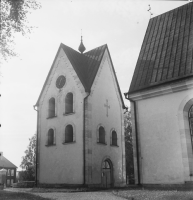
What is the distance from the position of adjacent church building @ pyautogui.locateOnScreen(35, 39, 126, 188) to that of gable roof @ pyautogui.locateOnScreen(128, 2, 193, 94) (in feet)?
23.9

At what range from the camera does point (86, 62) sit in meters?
25.9

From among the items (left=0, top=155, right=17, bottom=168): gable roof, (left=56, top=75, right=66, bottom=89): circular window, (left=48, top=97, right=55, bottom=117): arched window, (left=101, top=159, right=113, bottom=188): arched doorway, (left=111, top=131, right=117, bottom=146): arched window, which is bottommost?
(left=101, top=159, right=113, bottom=188): arched doorway

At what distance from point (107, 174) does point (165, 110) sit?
11154 mm

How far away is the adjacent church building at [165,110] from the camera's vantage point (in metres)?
12.9

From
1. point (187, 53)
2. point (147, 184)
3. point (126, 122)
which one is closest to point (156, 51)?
point (187, 53)

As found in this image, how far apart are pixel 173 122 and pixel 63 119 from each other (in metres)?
11.7

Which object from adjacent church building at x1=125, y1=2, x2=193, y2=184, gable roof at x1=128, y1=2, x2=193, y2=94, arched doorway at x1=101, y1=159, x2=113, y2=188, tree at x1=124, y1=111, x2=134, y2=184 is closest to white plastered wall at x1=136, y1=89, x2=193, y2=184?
adjacent church building at x1=125, y1=2, x2=193, y2=184

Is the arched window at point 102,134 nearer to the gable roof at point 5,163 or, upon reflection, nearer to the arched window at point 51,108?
the arched window at point 51,108

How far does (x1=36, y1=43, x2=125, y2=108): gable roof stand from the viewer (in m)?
23.5

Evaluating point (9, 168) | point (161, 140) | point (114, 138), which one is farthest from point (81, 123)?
point (9, 168)

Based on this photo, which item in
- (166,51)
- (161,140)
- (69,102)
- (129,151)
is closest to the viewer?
(161,140)

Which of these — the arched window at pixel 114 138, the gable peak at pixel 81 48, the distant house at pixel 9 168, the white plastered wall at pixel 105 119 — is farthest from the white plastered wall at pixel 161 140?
the distant house at pixel 9 168

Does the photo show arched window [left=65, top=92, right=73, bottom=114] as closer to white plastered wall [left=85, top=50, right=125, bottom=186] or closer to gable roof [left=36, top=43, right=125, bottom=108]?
gable roof [left=36, top=43, right=125, bottom=108]

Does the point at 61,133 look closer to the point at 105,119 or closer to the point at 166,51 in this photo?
the point at 105,119
